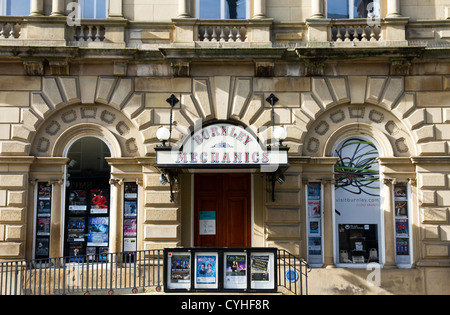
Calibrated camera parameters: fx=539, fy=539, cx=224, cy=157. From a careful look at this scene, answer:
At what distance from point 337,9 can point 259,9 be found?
7.75 ft

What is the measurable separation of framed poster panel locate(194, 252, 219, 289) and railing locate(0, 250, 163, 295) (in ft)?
4.31

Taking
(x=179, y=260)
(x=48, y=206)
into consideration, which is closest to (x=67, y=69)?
(x=48, y=206)

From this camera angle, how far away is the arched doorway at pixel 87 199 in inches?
579

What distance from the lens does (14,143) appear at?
14484mm

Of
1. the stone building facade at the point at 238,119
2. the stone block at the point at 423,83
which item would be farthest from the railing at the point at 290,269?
the stone block at the point at 423,83

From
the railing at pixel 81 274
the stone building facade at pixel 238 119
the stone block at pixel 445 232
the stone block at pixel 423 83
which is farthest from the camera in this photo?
the stone block at pixel 423 83

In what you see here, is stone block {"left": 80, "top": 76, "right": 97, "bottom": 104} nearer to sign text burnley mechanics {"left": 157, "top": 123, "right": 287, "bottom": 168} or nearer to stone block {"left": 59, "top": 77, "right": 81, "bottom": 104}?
stone block {"left": 59, "top": 77, "right": 81, "bottom": 104}

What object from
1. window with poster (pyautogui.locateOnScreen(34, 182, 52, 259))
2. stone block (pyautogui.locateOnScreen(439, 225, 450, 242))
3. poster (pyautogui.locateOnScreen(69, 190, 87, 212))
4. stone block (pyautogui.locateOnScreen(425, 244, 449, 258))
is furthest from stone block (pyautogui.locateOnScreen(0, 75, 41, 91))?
stone block (pyautogui.locateOnScreen(439, 225, 450, 242))

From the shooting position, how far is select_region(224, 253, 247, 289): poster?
12.0m

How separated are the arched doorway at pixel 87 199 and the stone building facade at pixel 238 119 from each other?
0.14 ft

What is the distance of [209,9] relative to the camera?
51.2 ft

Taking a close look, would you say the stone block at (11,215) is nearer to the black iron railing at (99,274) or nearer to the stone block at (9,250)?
the stone block at (9,250)

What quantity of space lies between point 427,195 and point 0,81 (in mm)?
11969

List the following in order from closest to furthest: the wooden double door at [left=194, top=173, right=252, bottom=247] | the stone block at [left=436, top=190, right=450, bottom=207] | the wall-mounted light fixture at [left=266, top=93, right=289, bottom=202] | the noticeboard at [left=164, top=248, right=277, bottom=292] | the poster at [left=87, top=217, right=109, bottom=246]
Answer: the noticeboard at [left=164, top=248, right=277, bottom=292] → the wall-mounted light fixture at [left=266, top=93, right=289, bottom=202] → the stone block at [left=436, top=190, right=450, bottom=207] → the poster at [left=87, top=217, right=109, bottom=246] → the wooden double door at [left=194, top=173, right=252, bottom=247]
